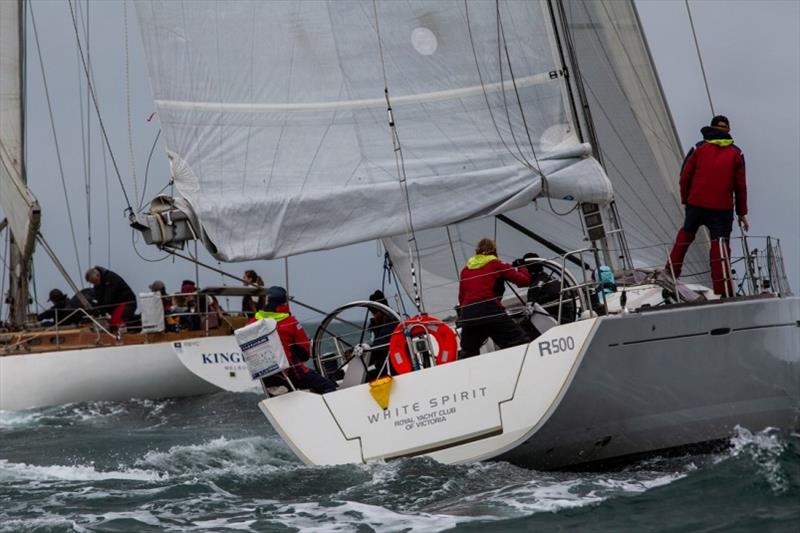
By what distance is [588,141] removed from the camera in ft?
42.9

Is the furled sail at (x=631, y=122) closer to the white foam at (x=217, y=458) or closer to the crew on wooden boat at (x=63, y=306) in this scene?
the white foam at (x=217, y=458)

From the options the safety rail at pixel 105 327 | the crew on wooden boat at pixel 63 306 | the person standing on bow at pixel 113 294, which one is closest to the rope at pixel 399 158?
the safety rail at pixel 105 327

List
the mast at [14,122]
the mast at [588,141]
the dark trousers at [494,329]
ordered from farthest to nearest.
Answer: the mast at [14,122], the mast at [588,141], the dark trousers at [494,329]

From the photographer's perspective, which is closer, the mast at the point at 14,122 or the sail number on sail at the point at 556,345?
the sail number on sail at the point at 556,345

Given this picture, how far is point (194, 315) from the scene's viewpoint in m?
20.8

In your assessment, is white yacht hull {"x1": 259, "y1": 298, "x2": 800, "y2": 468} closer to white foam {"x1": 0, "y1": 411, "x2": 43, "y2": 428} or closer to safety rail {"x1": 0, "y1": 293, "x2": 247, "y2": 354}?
white foam {"x1": 0, "y1": 411, "x2": 43, "y2": 428}

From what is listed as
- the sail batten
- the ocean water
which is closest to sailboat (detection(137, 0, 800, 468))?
the sail batten

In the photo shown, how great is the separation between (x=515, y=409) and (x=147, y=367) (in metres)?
11.0

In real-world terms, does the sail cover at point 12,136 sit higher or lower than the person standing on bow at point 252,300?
higher

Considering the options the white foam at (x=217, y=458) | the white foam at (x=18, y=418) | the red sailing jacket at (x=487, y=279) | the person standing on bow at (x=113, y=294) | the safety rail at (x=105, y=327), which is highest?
the person standing on bow at (x=113, y=294)

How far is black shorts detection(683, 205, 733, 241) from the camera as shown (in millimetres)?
11625

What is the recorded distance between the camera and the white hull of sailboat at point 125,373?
66.5ft

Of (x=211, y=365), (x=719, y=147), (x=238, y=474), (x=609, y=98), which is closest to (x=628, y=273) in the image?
(x=719, y=147)

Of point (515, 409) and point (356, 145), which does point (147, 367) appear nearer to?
point (356, 145)
